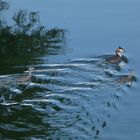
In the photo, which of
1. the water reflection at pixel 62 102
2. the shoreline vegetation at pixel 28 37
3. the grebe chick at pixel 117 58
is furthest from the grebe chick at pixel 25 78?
the grebe chick at pixel 117 58

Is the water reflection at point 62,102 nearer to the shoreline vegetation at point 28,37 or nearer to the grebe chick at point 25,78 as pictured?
the grebe chick at point 25,78

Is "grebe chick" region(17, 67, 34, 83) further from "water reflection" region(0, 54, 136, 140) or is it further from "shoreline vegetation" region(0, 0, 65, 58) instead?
"shoreline vegetation" region(0, 0, 65, 58)

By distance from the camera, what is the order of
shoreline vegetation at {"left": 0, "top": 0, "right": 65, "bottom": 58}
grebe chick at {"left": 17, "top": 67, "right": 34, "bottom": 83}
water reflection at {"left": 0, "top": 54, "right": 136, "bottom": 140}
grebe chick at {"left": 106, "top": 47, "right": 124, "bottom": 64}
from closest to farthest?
water reflection at {"left": 0, "top": 54, "right": 136, "bottom": 140} → grebe chick at {"left": 17, "top": 67, "right": 34, "bottom": 83} → grebe chick at {"left": 106, "top": 47, "right": 124, "bottom": 64} → shoreline vegetation at {"left": 0, "top": 0, "right": 65, "bottom": 58}

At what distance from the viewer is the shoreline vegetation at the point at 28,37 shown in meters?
13.2

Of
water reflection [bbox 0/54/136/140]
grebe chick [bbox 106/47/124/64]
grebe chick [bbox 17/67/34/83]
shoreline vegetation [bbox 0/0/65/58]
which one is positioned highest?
shoreline vegetation [bbox 0/0/65/58]

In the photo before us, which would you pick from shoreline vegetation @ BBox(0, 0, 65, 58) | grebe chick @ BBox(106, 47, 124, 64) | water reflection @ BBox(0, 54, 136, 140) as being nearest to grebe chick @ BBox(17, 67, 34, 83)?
water reflection @ BBox(0, 54, 136, 140)

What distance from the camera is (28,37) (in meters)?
14.0

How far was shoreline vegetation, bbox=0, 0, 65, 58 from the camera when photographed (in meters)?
13.2

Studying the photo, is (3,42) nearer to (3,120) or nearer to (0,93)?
(0,93)

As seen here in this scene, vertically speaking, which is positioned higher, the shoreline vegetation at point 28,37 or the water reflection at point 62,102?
the shoreline vegetation at point 28,37

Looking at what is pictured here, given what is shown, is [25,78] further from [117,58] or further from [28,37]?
[28,37]

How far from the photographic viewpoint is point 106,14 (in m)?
15.4

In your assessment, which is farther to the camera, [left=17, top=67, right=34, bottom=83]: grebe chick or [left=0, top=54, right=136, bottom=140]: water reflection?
[left=17, top=67, right=34, bottom=83]: grebe chick

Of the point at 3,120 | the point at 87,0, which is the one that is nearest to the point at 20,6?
the point at 87,0
